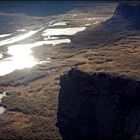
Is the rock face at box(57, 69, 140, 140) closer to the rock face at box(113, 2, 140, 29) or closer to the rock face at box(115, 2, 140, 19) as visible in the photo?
the rock face at box(113, 2, 140, 29)

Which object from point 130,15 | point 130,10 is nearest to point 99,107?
point 130,10

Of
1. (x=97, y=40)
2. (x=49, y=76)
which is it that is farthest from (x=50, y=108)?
(x=97, y=40)

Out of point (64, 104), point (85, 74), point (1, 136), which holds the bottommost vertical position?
point (1, 136)

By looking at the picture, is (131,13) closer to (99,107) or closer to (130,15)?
(130,15)

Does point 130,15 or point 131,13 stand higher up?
point 131,13

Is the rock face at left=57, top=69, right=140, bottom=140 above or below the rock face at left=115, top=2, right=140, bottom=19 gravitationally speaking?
below

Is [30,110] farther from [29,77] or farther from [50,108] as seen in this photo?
[29,77]

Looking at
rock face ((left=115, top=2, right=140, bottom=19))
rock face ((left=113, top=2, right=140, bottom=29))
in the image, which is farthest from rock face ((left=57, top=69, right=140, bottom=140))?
rock face ((left=115, top=2, right=140, bottom=19))

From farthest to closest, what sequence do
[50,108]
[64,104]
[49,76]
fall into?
[49,76]
[50,108]
[64,104]
